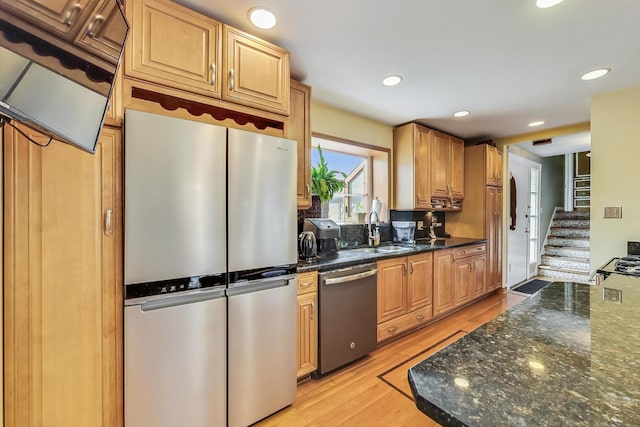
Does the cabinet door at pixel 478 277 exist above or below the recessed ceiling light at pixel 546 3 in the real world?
below

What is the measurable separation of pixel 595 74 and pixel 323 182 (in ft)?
7.66

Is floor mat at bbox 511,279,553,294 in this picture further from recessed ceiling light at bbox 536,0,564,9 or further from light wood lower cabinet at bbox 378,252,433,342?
recessed ceiling light at bbox 536,0,564,9

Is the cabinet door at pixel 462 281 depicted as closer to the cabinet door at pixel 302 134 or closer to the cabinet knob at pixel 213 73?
the cabinet door at pixel 302 134

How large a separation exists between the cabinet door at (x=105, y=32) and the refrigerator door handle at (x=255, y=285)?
1.14m

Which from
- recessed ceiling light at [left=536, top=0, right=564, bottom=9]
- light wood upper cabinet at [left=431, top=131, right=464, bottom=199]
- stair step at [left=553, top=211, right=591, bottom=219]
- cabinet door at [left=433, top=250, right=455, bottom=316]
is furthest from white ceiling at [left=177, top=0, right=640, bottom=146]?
stair step at [left=553, top=211, right=591, bottom=219]

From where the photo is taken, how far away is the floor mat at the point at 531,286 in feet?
14.2

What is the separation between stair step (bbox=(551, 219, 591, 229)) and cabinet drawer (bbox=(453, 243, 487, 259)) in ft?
11.6

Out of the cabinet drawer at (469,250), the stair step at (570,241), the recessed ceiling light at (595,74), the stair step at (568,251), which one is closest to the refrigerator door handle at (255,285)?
the cabinet drawer at (469,250)

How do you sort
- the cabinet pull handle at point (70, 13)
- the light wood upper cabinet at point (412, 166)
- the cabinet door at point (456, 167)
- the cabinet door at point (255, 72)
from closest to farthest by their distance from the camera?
the cabinet pull handle at point (70, 13)
the cabinet door at point (255, 72)
the light wood upper cabinet at point (412, 166)
the cabinet door at point (456, 167)

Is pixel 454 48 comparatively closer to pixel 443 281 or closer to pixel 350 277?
pixel 350 277

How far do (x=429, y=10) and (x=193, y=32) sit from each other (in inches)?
50.1

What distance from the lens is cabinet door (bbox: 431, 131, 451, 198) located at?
3.52m

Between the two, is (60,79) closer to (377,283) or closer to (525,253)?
(377,283)

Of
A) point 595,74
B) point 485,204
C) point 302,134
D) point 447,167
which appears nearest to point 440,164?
point 447,167
